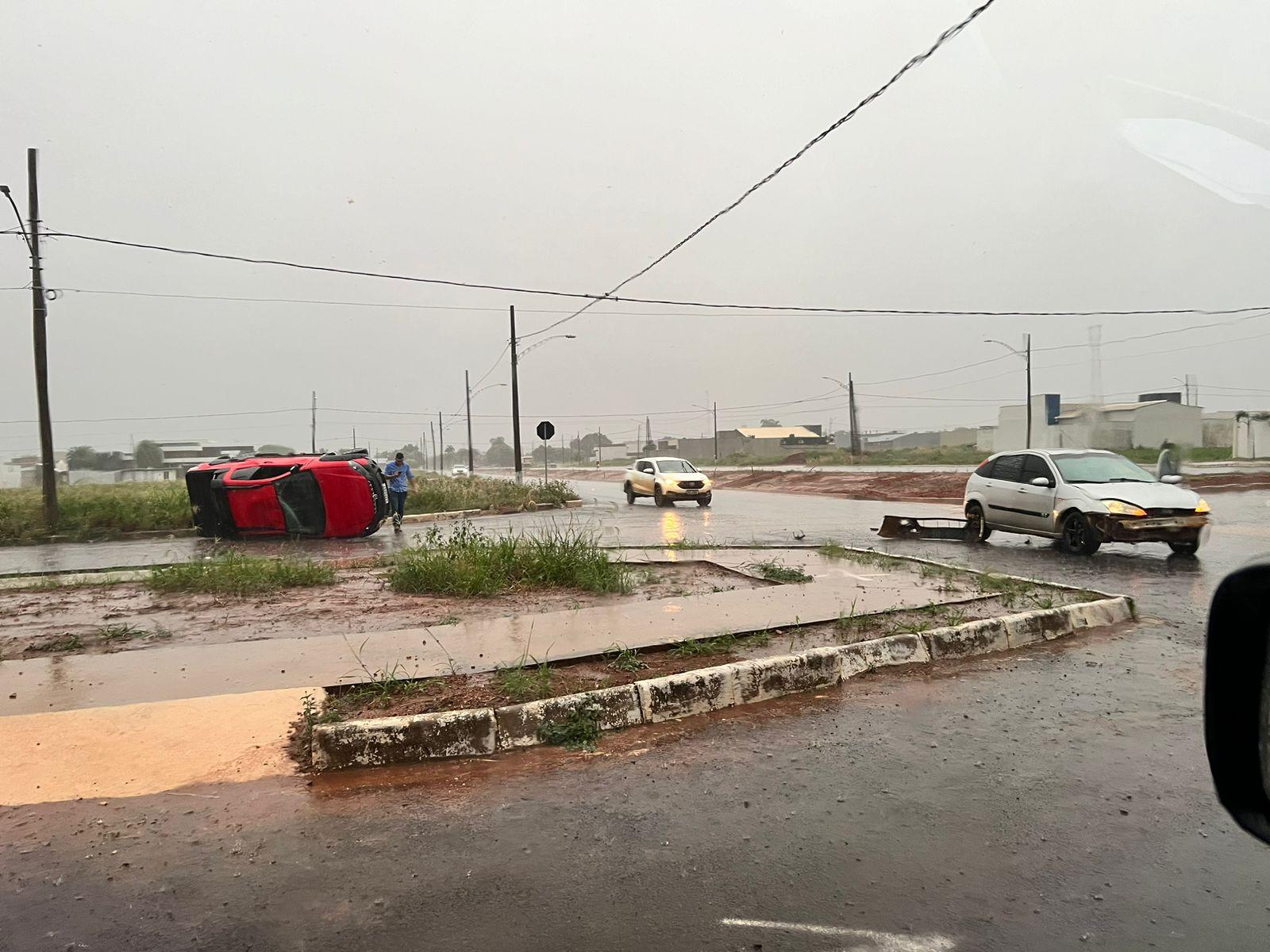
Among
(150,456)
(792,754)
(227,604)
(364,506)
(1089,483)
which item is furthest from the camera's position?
(150,456)

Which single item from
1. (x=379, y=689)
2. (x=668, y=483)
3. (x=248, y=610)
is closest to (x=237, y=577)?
(x=248, y=610)

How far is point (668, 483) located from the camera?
2680cm

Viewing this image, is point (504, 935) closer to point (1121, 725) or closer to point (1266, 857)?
point (1266, 857)

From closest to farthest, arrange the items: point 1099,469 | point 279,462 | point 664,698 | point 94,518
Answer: point 664,698
point 1099,469
point 279,462
point 94,518

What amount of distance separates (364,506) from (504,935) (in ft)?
48.5

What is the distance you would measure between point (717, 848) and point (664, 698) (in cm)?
176

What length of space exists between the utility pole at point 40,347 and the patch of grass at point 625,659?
19.3 meters

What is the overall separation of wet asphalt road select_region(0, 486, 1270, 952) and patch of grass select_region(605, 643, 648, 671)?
73 centimetres

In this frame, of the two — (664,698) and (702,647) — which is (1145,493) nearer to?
(702,647)

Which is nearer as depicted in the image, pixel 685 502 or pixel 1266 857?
pixel 1266 857

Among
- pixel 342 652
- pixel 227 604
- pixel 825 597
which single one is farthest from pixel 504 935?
pixel 227 604

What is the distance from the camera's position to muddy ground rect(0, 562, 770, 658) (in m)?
7.33

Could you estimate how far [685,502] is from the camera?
29.7m

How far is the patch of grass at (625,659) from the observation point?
5578 mm
